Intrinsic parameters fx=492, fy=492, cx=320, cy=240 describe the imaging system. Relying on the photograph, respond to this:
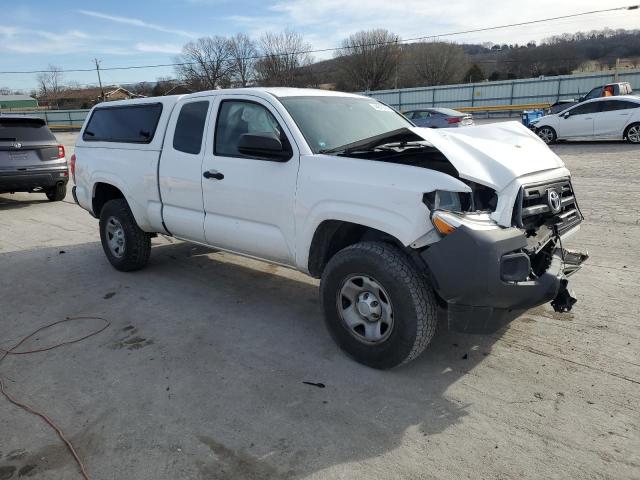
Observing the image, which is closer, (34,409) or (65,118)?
(34,409)

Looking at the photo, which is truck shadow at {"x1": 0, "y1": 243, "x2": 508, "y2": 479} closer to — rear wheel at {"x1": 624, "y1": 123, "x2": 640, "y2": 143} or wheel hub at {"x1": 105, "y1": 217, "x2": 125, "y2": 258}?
wheel hub at {"x1": 105, "y1": 217, "x2": 125, "y2": 258}

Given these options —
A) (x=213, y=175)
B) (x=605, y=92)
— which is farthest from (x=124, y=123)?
(x=605, y=92)

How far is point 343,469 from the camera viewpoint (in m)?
2.59

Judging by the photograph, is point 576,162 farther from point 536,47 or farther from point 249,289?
point 536,47

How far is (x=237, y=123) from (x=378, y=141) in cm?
141

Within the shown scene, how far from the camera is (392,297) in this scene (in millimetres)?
3268

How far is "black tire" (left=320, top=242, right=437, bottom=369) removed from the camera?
10.5 ft

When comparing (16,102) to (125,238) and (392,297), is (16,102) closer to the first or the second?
(125,238)

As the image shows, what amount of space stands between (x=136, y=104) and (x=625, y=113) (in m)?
15.1

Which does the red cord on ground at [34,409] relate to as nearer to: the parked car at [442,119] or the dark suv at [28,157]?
the dark suv at [28,157]

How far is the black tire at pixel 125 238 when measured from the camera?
18.6ft

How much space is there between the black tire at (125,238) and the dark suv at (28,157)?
5126 millimetres

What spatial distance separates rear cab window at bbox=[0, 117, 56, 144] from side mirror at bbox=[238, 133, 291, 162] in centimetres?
825

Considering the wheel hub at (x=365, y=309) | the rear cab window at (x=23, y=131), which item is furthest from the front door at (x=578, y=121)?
the wheel hub at (x=365, y=309)
